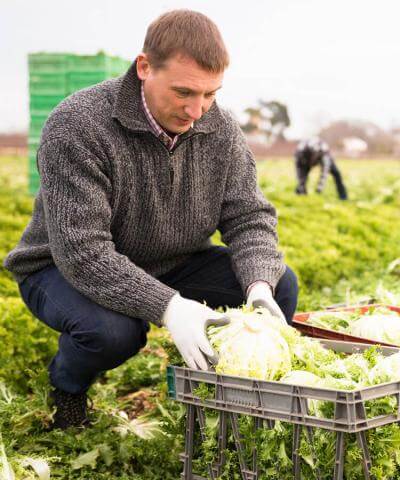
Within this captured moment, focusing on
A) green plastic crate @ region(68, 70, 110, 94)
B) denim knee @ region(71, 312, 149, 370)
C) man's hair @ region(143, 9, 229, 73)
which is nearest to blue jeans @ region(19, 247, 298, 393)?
denim knee @ region(71, 312, 149, 370)

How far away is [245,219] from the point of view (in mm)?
3748

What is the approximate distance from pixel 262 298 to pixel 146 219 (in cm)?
66

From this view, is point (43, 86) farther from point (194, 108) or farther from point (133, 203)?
point (194, 108)

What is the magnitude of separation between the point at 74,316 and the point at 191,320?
61 centimetres

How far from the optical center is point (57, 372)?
3523mm

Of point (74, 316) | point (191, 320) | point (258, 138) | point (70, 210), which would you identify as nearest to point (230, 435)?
point (191, 320)

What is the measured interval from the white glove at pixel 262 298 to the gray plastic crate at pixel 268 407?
55 centimetres

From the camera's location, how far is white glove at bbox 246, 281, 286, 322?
3240 millimetres

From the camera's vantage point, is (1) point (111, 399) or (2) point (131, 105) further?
(1) point (111, 399)

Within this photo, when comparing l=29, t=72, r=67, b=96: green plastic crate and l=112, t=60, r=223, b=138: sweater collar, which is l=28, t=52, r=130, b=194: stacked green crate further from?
l=112, t=60, r=223, b=138: sweater collar

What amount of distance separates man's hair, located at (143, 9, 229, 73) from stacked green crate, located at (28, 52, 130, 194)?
21.7 feet

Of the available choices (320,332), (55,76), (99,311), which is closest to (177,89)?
(99,311)

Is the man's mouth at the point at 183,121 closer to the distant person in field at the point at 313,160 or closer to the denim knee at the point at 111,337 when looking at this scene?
the denim knee at the point at 111,337

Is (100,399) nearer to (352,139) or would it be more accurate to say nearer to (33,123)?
(33,123)
